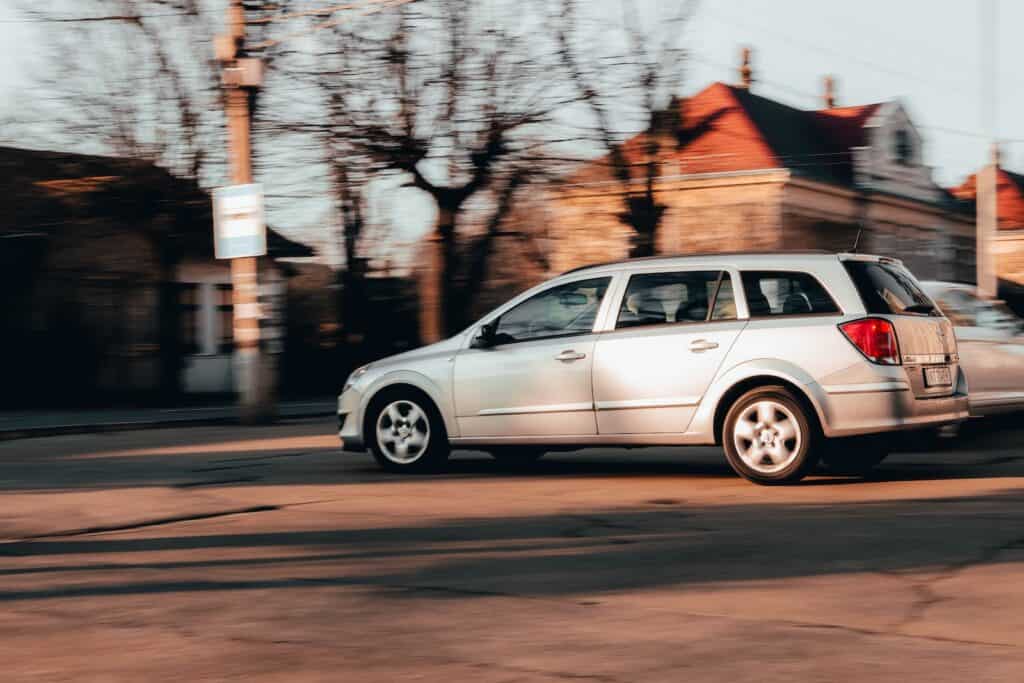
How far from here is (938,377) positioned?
10820 mm

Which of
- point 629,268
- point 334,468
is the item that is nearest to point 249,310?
point 334,468

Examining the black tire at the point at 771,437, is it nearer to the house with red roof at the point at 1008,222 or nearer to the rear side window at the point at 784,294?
the rear side window at the point at 784,294

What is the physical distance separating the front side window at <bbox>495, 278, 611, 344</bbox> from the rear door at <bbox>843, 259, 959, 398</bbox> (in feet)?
Result: 6.39

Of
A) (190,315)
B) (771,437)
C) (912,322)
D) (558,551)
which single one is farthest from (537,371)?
(190,315)

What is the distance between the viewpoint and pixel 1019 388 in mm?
14297

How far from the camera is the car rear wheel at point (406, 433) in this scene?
12.0m

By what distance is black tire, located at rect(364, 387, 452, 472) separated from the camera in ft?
39.2

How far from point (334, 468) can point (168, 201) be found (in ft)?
52.4

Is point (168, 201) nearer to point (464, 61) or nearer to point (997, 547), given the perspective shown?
point (464, 61)

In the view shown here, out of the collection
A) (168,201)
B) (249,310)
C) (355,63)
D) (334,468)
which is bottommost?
(334,468)

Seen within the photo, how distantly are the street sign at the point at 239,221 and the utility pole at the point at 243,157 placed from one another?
21 centimetres

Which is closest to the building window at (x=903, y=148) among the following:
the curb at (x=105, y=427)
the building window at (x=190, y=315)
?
the building window at (x=190, y=315)

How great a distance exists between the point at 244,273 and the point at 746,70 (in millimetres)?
36780

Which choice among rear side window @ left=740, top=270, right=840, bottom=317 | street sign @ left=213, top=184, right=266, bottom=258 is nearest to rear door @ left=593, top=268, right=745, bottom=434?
rear side window @ left=740, top=270, right=840, bottom=317
